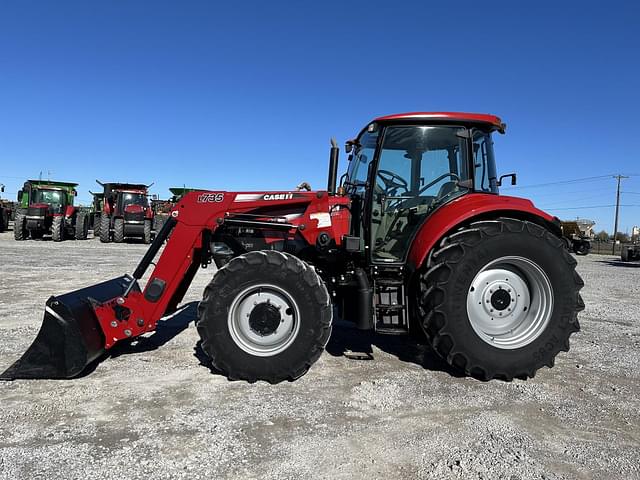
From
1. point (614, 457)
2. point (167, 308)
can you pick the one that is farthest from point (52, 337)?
point (614, 457)

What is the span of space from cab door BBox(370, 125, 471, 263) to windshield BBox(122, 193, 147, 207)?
19367mm

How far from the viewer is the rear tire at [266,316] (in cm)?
371

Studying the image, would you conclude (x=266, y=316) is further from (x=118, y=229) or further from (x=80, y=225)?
(x=80, y=225)

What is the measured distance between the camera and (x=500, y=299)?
4.02 m

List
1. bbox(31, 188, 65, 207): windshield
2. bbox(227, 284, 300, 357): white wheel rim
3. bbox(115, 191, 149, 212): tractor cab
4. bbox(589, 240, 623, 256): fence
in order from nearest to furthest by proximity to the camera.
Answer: bbox(227, 284, 300, 357): white wheel rim → bbox(115, 191, 149, 212): tractor cab → bbox(31, 188, 65, 207): windshield → bbox(589, 240, 623, 256): fence

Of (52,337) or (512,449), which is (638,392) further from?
(52,337)

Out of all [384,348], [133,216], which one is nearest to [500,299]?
[384,348]

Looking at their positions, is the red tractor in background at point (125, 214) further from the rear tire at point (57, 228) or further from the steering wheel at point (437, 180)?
the steering wheel at point (437, 180)

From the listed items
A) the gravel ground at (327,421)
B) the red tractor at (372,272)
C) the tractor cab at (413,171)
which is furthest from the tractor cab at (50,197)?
the tractor cab at (413,171)

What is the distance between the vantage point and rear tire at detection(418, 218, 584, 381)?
147 inches

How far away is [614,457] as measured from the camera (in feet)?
8.84

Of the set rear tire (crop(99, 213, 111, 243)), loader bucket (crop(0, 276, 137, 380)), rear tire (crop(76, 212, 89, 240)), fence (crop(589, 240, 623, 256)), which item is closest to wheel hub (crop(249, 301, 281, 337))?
loader bucket (crop(0, 276, 137, 380))

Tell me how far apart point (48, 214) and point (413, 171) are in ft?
73.8

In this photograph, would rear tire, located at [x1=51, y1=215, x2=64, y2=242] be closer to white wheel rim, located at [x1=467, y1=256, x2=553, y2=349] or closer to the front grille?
the front grille
